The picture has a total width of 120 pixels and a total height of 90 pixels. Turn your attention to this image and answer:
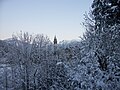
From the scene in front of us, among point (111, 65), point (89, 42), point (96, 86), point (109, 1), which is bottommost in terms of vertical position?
point (96, 86)

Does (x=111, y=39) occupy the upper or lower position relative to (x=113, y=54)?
upper

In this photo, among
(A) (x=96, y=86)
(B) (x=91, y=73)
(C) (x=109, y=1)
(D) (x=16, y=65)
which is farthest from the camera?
(D) (x=16, y=65)

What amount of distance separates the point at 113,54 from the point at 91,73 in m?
1.88

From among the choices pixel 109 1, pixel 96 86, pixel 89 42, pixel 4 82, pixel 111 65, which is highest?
pixel 109 1

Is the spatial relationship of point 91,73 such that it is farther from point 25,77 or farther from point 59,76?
point 25,77

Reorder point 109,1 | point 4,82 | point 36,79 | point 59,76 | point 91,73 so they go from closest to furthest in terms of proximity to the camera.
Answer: point 109,1, point 91,73, point 59,76, point 36,79, point 4,82

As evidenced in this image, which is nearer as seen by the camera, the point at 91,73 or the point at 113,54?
the point at 113,54

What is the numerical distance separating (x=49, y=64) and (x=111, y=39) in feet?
66.1

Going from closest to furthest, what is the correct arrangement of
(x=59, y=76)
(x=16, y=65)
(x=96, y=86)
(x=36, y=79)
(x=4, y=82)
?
(x=96, y=86) < (x=59, y=76) < (x=36, y=79) < (x=16, y=65) < (x=4, y=82)

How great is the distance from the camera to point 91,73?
13.0 meters

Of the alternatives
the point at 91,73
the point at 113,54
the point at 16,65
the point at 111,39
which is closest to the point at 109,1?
the point at 111,39

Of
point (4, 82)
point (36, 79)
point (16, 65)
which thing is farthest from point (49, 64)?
point (4, 82)

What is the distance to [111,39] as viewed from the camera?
12031 millimetres

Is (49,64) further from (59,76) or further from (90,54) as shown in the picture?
(90,54)
